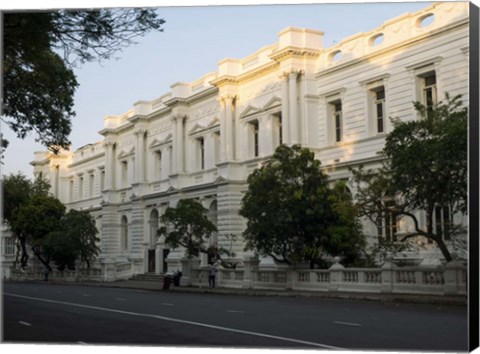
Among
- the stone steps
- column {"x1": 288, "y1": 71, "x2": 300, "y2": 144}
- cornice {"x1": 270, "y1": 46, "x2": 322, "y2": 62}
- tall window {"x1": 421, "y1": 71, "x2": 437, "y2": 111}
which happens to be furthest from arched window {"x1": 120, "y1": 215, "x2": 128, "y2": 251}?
tall window {"x1": 421, "y1": 71, "x2": 437, "y2": 111}

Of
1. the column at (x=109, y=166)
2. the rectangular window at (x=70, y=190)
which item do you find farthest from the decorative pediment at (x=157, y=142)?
the rectangular window at (x=70, y=190)

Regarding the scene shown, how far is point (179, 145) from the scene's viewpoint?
35.5 m

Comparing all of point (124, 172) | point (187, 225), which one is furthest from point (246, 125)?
point (124, 172)

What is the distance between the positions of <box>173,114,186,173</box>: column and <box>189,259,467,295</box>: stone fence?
4.38 meters

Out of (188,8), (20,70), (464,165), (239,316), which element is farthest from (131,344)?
(464,165)

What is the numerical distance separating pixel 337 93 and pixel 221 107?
557 cm

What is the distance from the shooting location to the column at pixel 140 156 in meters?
33.7

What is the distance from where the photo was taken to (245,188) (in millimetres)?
32406

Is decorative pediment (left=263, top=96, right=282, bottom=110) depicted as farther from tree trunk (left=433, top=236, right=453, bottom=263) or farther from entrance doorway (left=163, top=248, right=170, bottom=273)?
tree trunk (left=433, top=236, right=453, bottom=263)

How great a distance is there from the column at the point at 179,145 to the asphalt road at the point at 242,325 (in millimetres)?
13378

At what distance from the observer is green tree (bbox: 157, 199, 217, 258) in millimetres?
31672

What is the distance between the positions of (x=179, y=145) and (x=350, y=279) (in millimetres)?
12171

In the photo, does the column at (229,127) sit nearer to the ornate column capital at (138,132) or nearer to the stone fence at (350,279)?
the ornate column capital at (138,132)

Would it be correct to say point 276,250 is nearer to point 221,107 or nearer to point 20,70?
point 221,107
